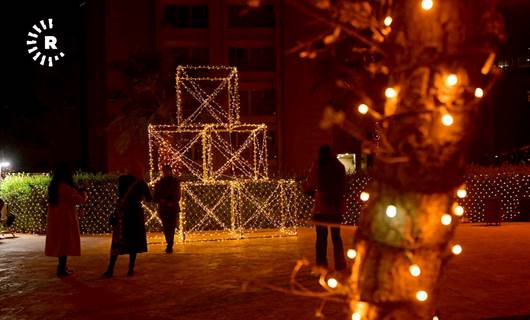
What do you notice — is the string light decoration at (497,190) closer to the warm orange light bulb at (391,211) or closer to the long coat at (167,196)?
the long coat at (167,196)

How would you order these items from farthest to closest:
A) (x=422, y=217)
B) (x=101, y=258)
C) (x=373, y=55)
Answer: (x=101, y=258)
(x=373, y=55)
(x=422, y=217)

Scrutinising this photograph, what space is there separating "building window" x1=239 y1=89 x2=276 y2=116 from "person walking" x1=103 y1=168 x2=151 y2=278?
1401 inches

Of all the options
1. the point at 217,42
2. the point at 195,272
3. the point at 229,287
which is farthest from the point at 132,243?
the point at 217,42

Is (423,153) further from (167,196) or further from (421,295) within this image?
(167,196)

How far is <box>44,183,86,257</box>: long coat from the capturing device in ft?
35.5

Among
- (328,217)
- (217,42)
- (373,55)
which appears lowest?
(328,217)

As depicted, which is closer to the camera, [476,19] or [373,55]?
[476,19]

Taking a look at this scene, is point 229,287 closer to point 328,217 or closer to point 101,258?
point 328,217

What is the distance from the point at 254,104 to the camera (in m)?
46.5

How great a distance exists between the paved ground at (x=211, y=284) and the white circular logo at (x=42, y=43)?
19.5m

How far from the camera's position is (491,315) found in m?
7.60

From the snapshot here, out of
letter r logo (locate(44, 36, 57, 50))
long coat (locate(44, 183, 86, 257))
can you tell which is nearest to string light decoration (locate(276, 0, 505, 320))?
long coat (locate(44, 183, 86, 257))

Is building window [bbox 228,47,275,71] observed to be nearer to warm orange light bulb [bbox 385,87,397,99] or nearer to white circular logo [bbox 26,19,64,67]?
white circular logo [bbox 26,19,64,67]

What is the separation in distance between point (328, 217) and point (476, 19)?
24.3 ft
